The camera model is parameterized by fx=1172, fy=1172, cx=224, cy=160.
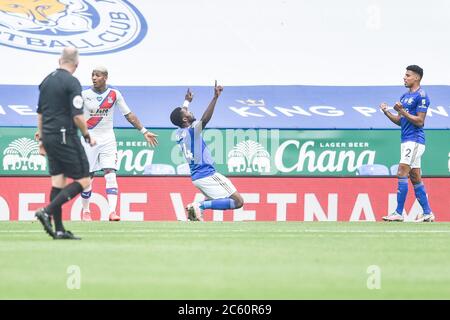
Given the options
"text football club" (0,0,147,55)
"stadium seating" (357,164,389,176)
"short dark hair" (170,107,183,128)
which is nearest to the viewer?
"short dark hair" (170,107,183,128)

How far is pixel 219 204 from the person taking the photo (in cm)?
1669

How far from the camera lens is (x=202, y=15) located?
23.4 m

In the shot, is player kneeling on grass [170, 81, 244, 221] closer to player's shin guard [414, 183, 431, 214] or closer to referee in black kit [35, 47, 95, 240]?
player's shin guard [414, 183, 431, 214]

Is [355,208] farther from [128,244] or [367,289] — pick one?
[367,289]

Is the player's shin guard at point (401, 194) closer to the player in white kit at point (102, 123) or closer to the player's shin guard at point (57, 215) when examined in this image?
the player in white kit at point (102, 123)

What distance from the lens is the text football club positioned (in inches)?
887

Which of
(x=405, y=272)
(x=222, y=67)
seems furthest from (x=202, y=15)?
(x=405, y=272)

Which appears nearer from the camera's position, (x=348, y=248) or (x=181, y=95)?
(x=348, y=248)

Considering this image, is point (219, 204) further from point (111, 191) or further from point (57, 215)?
point (57, 215)

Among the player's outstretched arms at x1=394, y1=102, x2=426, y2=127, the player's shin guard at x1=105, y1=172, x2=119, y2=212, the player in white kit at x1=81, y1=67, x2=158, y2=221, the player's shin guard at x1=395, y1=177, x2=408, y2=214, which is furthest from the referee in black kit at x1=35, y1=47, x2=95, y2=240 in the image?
the player's shin guard at x1=395, y1=177, x2=408, y2=214

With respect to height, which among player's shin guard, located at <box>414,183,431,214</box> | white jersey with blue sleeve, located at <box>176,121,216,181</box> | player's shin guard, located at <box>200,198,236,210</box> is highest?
white jersey with blue sleeve, located at <box>176,121,216,181</box>

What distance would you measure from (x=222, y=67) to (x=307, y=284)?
14.1 m

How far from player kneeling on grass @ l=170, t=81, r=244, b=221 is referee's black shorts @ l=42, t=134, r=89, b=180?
15.5ft
